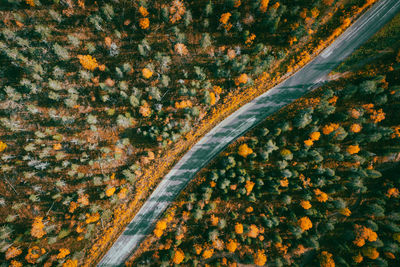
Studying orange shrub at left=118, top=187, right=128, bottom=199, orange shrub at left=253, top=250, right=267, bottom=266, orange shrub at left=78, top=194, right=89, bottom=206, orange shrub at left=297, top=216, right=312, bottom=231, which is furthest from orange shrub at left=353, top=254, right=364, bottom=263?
orange shrub at left=78, top=194, right=89, bottom=206

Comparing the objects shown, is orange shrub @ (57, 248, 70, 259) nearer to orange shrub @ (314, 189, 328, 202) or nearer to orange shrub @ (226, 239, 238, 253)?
orange shrub @ (226, 239, 238, 253)

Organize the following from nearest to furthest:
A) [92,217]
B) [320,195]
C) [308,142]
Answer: [320,195], [308,142], [92,217]

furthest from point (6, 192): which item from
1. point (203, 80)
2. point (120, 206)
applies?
point (203, 80)

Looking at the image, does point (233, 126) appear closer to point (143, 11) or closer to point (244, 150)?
point (244, 150)

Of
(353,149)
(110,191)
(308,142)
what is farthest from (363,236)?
(110,191)

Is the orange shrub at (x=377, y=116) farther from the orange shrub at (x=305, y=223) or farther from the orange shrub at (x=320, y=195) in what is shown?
the orange shrub at (x=305, y=223)

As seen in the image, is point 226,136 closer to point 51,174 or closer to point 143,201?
point 143,201

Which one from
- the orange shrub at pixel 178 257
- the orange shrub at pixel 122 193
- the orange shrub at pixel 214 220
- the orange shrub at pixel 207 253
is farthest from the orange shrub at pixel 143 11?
the orange shrub at pixel 207 253
